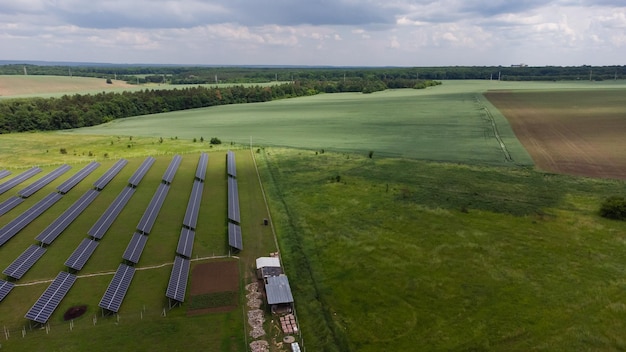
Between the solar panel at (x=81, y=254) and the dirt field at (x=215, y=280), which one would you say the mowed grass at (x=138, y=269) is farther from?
the dirt field at (x=215, y=280)

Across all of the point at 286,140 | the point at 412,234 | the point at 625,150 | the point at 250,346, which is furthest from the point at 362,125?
the point at 250,346

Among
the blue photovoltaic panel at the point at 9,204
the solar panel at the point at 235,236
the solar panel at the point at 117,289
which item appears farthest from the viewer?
the blue photovoltaic panel at the point at 9,204

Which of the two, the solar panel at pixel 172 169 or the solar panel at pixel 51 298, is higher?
the solar panel at pixel 172 169

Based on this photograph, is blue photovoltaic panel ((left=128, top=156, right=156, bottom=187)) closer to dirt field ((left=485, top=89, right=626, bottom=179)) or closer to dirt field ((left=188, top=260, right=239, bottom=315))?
dirt field ((left=188, top=260, right=239, bottom=315))

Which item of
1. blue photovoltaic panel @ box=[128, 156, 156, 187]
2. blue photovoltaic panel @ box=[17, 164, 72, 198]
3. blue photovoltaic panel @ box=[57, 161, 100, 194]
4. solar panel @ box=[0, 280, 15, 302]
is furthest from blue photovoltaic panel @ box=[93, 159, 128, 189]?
solar panel @ box=[0, 280, 15, 302]

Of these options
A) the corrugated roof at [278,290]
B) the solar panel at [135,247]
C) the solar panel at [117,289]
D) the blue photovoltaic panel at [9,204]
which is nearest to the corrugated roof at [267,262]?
the corrugated roof at [278,290]

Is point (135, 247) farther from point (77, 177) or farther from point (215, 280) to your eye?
point (77, 177)

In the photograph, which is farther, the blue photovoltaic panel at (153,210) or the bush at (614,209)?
the bush at (614,209)
